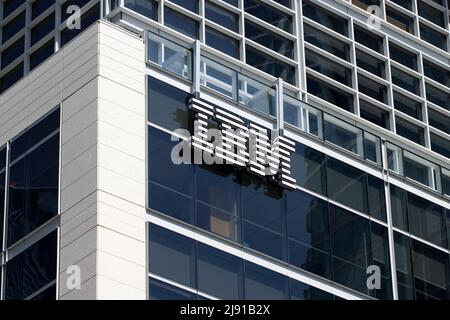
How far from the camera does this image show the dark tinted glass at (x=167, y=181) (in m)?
51.4

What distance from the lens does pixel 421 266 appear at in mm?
59438

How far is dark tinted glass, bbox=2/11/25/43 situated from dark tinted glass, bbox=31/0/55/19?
1.94ft

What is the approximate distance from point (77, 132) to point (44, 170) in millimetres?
1550

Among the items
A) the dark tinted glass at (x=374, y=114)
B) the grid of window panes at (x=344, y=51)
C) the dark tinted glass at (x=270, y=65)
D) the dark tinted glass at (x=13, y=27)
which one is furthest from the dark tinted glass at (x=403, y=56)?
the dark tinted glass at (x=13, y=27)

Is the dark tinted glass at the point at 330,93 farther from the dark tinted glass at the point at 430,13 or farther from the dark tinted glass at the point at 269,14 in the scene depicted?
the dark tinted glass at the point at 430,13

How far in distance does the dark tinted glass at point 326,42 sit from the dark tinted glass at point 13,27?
10431 millimetres

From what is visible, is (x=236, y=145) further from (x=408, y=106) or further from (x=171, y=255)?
(x=408, y=106)

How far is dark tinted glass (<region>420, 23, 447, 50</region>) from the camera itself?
73188 mm

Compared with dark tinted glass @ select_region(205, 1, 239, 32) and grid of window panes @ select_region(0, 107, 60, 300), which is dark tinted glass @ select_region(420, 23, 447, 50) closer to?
dark tinted glass @ select_region(205, 1, 239, 32)

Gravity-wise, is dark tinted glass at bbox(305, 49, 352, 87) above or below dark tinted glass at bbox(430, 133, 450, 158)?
above

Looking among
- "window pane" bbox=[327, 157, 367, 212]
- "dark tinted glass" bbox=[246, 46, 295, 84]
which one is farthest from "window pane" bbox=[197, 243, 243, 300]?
"dark tinted glass" bbox=[246, 46, 295, 84]
